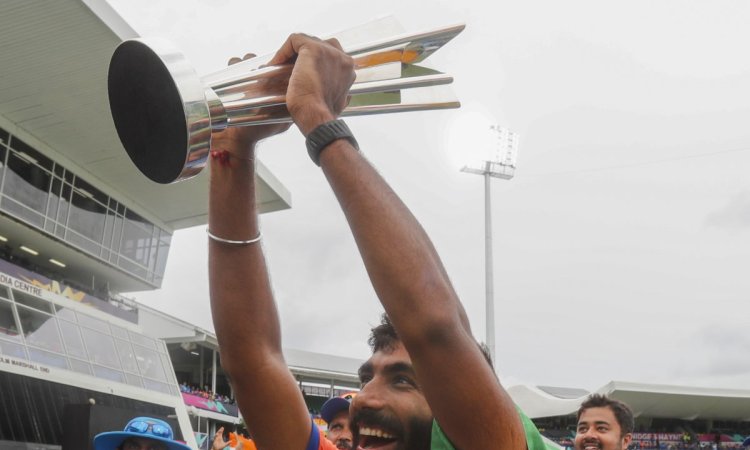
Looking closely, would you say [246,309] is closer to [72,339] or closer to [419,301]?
[419,301]

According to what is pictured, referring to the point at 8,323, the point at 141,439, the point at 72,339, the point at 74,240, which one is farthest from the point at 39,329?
the point at 141,439

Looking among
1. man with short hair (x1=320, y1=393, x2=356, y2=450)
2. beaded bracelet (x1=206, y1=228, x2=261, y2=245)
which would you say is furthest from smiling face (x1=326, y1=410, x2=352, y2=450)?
beaded bracelet (x1=206, y1=228, x2=261, y2=245)

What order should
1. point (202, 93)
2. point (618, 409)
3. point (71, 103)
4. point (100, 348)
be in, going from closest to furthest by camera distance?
point (202, 93) < point (618, 409) < point (100, 348) < point (71, 103)

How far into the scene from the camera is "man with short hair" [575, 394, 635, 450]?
5.05m

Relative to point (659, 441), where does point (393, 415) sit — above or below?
below

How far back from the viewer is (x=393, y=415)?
5.48 ft

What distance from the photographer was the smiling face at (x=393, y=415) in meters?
1.65

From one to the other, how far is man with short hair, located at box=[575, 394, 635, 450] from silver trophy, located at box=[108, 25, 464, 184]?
4095 mm

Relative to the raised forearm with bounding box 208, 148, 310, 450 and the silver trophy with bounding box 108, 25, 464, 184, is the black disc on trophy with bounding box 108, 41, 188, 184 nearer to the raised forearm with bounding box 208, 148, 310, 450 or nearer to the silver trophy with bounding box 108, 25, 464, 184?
the silver trophy with bounding box 108, 25, 464, 184

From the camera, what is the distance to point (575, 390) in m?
55.8

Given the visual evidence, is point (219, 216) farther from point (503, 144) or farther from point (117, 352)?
point (503, 144)

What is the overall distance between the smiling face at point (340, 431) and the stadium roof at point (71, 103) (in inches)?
635

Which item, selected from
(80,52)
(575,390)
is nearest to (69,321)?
(80,52)

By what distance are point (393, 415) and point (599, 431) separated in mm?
3832
